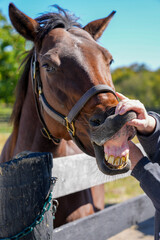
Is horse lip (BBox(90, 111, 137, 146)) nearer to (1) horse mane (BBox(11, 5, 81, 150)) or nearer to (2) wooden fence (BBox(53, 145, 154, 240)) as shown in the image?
(2) wooden fence (BBox(53, 145, 154, 240))

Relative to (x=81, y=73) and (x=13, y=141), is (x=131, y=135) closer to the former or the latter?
(x=81, y=73)

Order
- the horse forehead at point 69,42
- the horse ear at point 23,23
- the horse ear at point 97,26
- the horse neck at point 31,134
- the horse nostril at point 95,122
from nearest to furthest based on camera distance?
the horse nostril at point 95,122, the horse forehead at point 69,42, the horse ear at point 23,23, the horse neck at point 31,134, the horse ear at point 97,26

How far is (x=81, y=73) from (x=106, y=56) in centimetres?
33

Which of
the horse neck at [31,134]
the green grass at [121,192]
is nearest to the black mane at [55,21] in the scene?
the horse neck at [31,134]

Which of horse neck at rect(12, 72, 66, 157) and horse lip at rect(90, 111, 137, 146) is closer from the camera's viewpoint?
horse lip at rect(90, 111, 137, 146)

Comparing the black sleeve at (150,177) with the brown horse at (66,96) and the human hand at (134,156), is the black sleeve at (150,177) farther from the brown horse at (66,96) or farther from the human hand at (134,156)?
the brown horse at (66,96)

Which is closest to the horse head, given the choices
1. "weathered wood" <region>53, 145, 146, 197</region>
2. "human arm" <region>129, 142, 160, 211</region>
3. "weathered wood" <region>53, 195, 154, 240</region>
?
"human arm" <region>129, 142, 160, 211</region>

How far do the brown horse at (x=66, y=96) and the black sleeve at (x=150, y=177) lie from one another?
13 centimetres

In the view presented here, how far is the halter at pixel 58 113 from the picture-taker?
150cm

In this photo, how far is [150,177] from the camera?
1.32m

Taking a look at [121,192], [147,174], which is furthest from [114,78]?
[147,174]

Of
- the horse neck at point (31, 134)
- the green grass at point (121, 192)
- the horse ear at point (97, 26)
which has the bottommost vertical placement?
the green grass at point (121, 192)

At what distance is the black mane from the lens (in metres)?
2.03

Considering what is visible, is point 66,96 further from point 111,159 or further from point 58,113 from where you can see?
point 111,159
